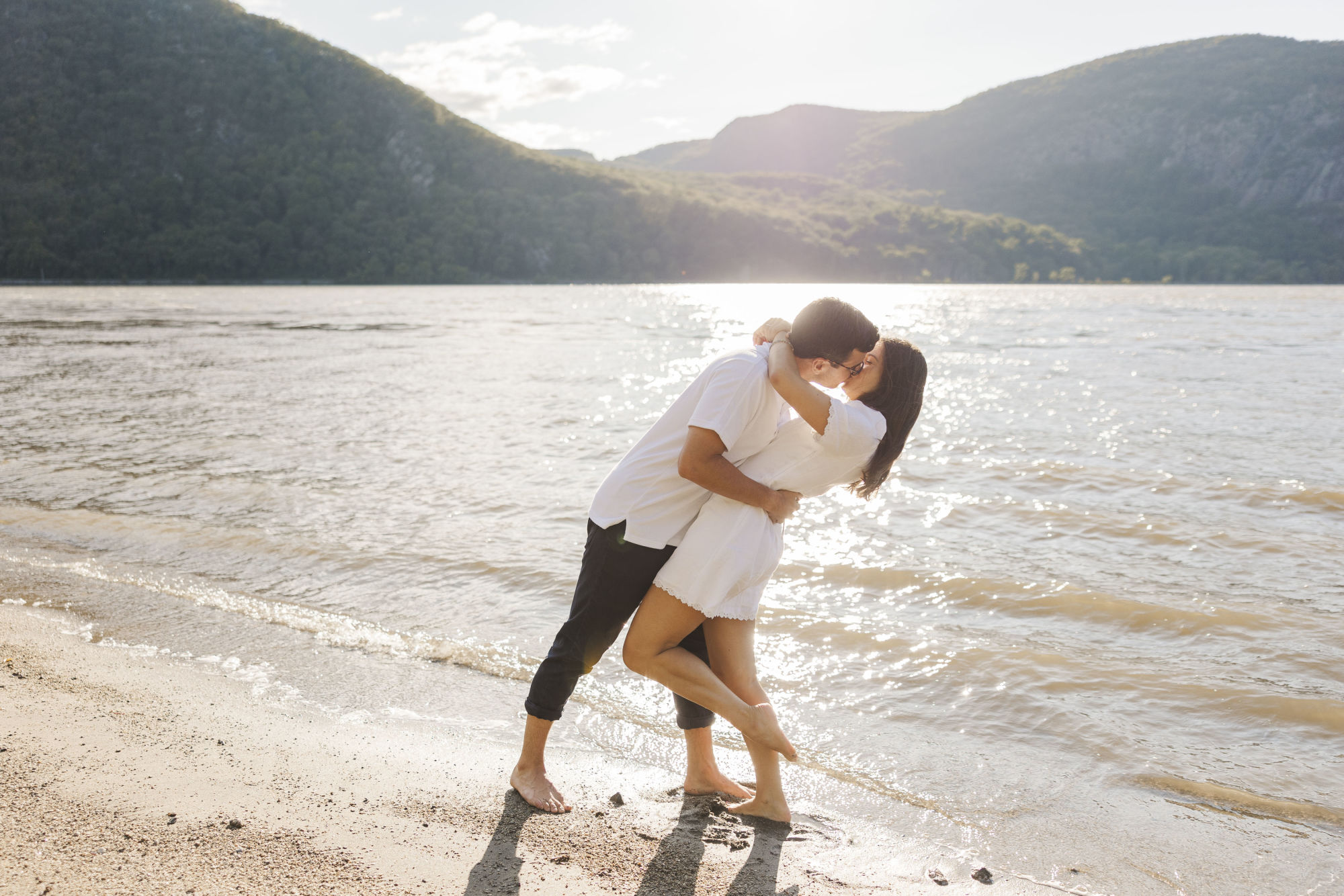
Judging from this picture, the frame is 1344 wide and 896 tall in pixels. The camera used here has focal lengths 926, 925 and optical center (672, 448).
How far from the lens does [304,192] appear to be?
132 m

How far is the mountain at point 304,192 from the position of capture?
118625 millimetres

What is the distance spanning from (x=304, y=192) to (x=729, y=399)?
14438cm

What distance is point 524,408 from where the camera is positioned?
678 inches

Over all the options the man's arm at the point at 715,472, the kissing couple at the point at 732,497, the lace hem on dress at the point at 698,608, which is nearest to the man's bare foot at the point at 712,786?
the kissing couple at the point at 732,497

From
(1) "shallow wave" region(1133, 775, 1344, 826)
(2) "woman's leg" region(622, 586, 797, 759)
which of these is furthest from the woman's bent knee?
(1) "shallow wave" region(1133, 775, 1344, 826)

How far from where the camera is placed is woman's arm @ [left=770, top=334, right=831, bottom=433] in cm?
299

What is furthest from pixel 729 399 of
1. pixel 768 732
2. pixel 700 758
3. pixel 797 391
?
pixel 700 758

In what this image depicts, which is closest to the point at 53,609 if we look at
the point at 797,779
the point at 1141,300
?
the point at 797,779

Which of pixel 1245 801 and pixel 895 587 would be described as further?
pixel 895 587

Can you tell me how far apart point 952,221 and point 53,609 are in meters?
188

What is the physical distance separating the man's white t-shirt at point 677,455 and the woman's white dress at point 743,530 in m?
0.06

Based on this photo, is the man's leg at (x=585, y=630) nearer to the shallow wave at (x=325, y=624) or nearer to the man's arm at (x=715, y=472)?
the man's arm at (x=715, y=472)

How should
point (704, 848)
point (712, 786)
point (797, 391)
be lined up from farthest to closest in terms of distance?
1. point (712, 786)
2. point (704, 848)
3. point (797, 391)

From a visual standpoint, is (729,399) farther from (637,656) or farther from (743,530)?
(637,656)
